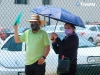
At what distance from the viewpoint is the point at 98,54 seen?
21.1 ft

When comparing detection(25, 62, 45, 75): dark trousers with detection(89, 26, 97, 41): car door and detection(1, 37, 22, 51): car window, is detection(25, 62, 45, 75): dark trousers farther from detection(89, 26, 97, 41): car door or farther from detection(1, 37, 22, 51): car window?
detection(89, 26, 97, 41): car door

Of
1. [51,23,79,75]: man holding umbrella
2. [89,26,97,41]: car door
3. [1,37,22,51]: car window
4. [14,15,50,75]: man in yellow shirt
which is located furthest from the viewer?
[89,26,97,41]: car door

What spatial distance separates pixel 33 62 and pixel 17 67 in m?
Answer: 0.99

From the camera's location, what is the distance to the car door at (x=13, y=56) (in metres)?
6.07

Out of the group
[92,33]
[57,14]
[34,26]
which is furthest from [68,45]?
[92,33]

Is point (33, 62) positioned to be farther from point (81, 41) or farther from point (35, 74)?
point (81, 41)

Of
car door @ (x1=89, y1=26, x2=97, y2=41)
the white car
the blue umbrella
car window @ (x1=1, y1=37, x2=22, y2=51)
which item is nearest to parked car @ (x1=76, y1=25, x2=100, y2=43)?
car door @ (x1=89, y1=26, x2=97, y2=41)

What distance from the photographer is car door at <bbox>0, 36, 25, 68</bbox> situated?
6.07 m

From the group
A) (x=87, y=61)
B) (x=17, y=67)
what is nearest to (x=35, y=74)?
(x=17, y=67)

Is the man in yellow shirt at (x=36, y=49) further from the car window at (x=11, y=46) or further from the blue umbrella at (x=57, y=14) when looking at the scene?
the car window at (x=11, y=46)

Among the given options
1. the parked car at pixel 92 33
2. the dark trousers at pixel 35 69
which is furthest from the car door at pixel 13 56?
the parked car at pixel 92 33

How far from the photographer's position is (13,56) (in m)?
6.23

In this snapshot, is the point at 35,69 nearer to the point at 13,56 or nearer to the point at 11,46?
the point at 13,56

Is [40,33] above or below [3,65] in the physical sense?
above
